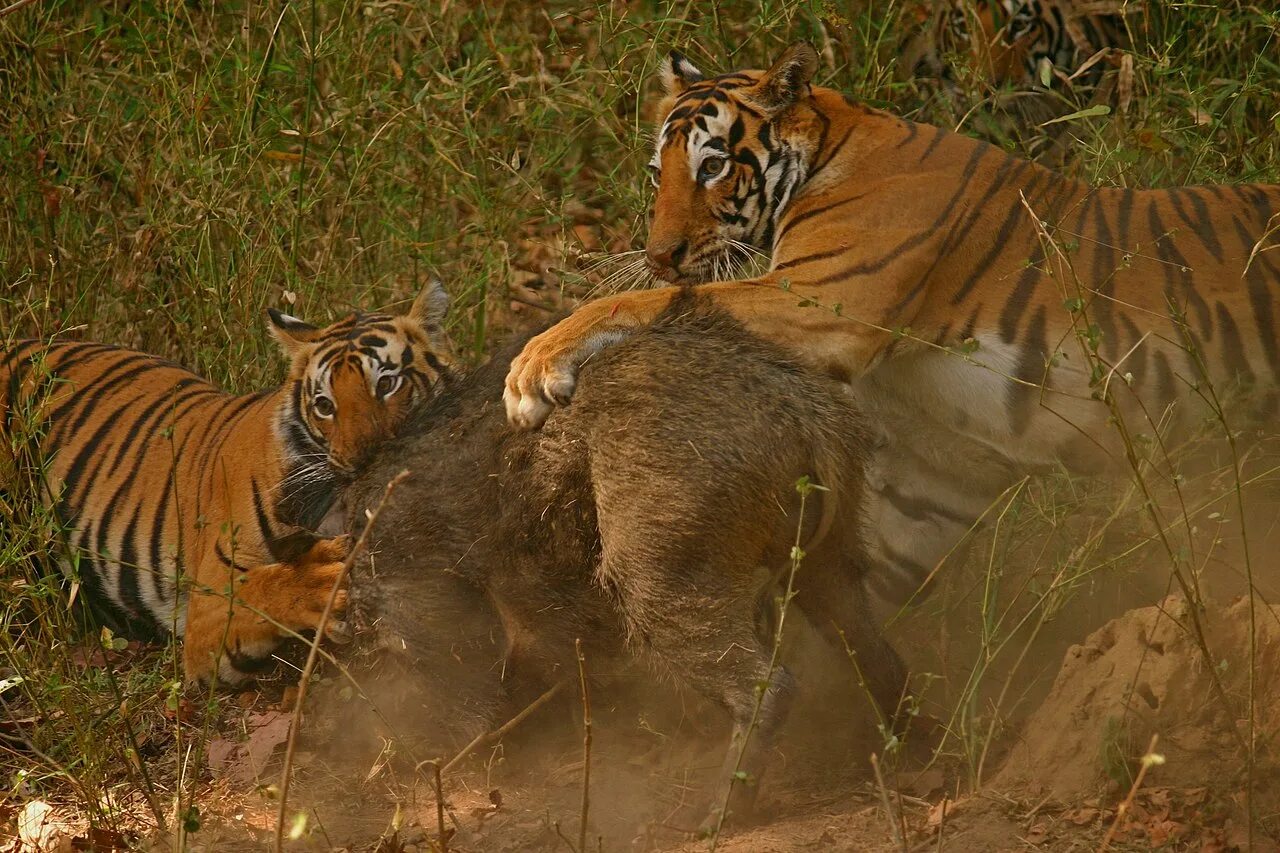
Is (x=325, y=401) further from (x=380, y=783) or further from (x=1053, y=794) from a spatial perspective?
(x=1053, y=794)

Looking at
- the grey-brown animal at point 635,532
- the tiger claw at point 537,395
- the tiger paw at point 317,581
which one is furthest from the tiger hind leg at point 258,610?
the tiger claw at point 537,395

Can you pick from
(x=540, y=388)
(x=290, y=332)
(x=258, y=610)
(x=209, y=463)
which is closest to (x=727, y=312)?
(x=540, y=388)

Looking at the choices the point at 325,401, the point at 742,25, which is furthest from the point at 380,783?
the point at 742,25

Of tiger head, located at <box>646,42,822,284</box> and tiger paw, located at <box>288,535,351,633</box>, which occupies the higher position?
tiger head, located at <box>646,42,822,284</box>

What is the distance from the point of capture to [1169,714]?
3484 mm

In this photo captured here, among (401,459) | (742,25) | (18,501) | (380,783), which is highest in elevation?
(742,25)

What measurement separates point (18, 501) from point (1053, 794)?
10.1 ft

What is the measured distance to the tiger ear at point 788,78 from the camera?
4.68 metres

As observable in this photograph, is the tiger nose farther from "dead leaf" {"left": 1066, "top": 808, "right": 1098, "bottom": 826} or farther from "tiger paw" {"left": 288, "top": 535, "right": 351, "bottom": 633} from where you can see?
"dead leaf" {"left": 1066, "top": 808, "right": 1098, "bottom": 826}

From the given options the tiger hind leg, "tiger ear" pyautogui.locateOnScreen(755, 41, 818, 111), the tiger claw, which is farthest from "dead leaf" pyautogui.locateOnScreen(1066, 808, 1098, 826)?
"tiger ear" pyautogui.locateOnScreen(755, 41, 818, 111)

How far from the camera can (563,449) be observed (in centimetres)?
391

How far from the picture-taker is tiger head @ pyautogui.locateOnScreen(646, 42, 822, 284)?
4695mm

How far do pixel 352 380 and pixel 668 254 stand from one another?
1073 mm

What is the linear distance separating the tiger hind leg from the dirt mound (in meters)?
1.91
